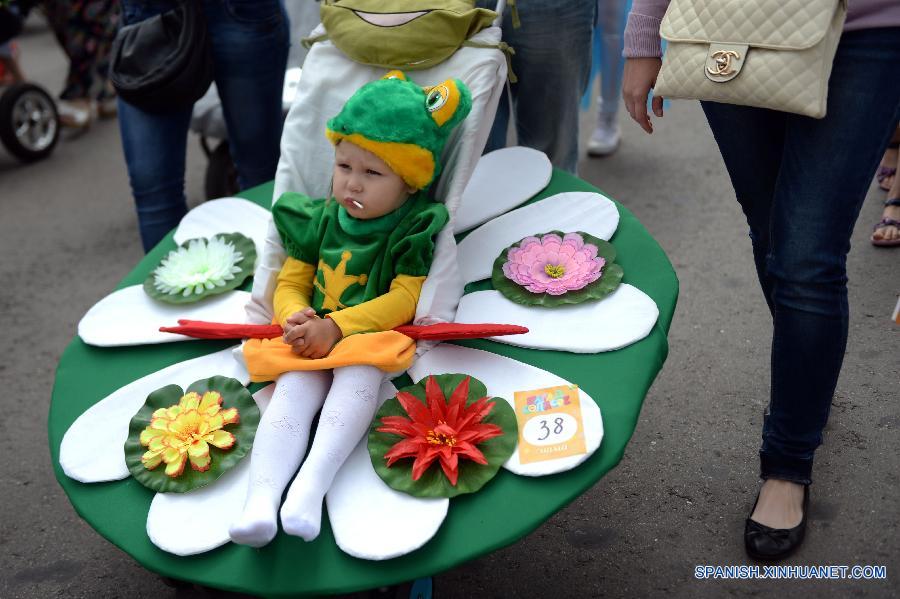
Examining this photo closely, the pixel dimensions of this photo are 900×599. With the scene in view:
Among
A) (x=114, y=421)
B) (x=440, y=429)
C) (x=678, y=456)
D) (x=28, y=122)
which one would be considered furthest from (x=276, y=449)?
(x=28, y=122)

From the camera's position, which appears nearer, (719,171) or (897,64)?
(897,64)

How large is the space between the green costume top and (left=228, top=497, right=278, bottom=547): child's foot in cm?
50

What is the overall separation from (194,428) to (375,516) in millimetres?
410

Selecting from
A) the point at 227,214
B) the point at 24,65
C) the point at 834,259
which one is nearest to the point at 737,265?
the point at 834,259

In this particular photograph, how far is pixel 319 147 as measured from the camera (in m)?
A: 2.05

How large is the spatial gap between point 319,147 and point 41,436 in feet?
3.95

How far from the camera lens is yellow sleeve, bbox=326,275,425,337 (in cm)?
165

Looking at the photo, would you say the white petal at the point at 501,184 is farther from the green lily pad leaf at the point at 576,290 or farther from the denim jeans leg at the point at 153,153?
the denim jeans leg at the point at 153,153

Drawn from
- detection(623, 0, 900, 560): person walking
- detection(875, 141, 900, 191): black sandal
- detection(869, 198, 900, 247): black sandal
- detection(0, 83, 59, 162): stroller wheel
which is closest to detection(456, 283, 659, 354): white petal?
detection(623, 0, 900, 560): person walking

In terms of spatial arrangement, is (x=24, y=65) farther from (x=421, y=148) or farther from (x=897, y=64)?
(x=897, y=64)

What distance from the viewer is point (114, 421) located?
1.68 meters

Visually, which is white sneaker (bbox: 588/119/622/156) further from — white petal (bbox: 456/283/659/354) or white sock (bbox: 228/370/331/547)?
white sock (bbox: 228/370/331/547)

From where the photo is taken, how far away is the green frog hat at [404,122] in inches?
66.2

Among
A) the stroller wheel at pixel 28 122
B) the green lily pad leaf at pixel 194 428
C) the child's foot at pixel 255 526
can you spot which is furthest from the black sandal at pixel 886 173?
the stroller wheel at pixel 28 122
